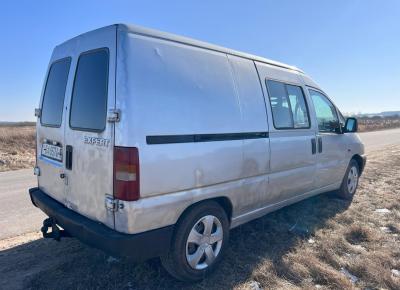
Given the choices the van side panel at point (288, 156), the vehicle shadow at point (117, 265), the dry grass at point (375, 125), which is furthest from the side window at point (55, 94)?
the dry grass at point (375, 125)

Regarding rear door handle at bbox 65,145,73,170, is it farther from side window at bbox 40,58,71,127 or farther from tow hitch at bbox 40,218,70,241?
tow hitch at bbox 40,218,70,241

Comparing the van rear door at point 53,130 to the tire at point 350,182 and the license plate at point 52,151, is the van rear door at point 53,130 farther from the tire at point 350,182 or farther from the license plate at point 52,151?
the tire at point 350,182

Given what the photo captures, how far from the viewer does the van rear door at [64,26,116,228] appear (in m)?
2.87

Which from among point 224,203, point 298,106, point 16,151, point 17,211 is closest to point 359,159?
point 298,106

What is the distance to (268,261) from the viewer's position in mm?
3689

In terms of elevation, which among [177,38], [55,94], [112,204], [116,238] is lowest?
[116,238]

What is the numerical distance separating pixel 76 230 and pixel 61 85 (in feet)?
5.23

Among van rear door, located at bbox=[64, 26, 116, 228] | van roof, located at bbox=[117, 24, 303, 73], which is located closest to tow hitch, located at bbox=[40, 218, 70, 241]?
van rear door, located at bbox=[64, 26, 116, 228]

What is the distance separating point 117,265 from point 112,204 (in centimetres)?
105

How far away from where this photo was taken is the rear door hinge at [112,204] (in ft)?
9.15

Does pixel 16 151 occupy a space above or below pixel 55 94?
below

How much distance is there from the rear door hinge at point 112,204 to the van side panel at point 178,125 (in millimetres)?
43

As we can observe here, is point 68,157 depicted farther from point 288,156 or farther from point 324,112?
point 324,112

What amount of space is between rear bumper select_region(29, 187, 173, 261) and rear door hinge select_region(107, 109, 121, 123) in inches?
37.0
